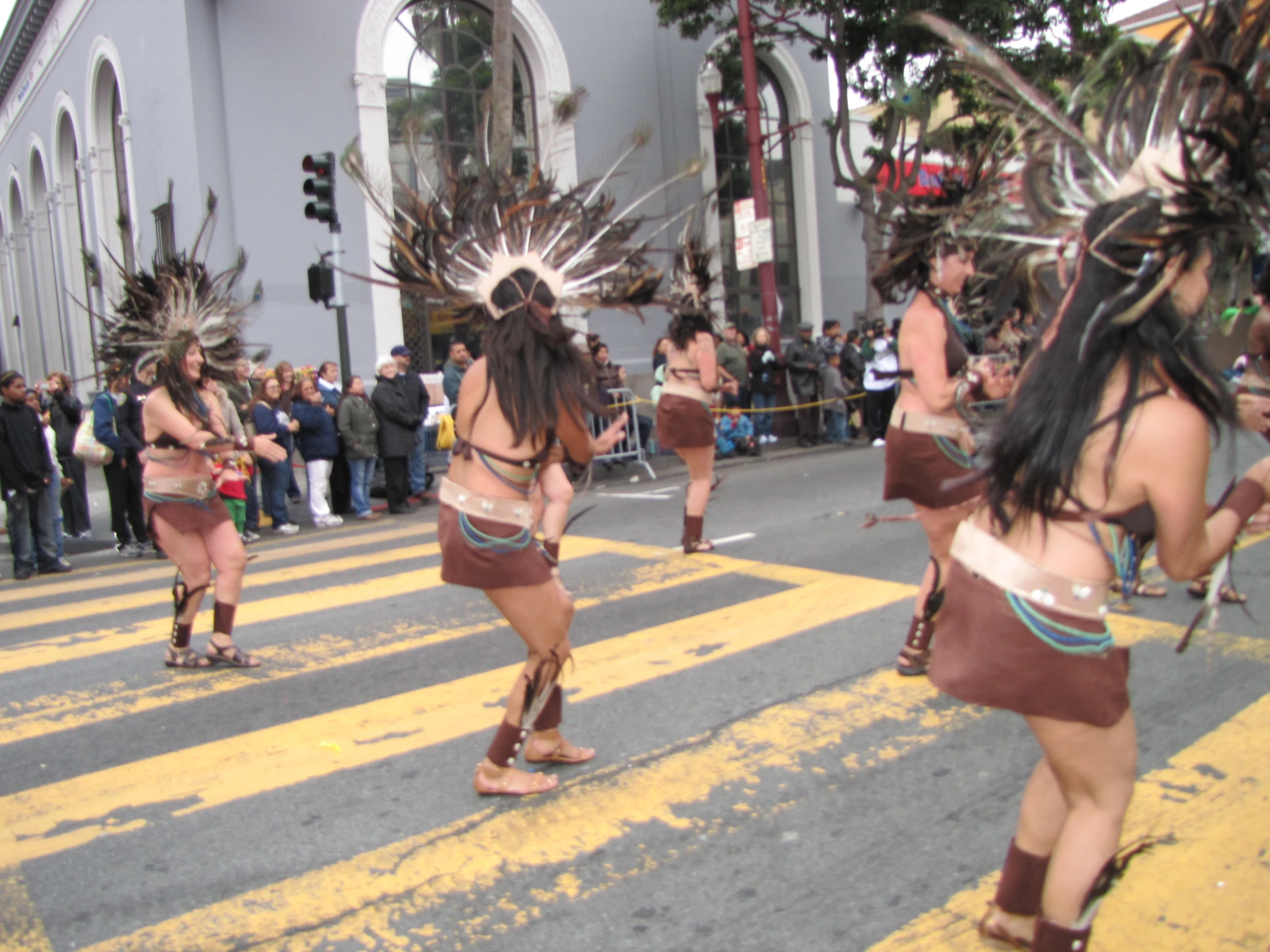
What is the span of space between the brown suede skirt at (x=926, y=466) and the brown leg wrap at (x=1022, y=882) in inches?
82.7

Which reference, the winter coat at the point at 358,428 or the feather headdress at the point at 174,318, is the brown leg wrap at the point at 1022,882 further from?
the winter coat at the point at 358,428

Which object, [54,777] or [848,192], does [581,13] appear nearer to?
[848,192]

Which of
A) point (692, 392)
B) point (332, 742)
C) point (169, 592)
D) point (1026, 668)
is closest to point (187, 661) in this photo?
point (332, 742)

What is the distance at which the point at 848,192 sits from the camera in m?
23.9

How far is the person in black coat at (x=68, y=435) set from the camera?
1086 cm

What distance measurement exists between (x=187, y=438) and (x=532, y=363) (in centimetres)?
267

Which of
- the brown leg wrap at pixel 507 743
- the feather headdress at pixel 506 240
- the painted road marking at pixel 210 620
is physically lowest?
the painted road marking at pixel 210 620

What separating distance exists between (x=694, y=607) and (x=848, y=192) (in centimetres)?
1948

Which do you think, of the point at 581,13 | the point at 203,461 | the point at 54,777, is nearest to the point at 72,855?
the point at 54,777

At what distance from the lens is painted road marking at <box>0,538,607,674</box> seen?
6.22 meters

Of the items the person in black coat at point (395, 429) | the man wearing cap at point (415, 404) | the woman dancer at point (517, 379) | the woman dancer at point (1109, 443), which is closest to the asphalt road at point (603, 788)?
the woman dancer at point (1109, 443)

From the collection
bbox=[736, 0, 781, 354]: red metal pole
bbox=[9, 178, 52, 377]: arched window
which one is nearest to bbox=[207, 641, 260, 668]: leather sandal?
bbox=[736, 0, 781, 354]: red metal pole

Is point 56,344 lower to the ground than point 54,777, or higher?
higher

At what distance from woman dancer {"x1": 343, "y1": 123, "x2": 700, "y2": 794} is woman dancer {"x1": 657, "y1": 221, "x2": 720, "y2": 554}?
3.59m
